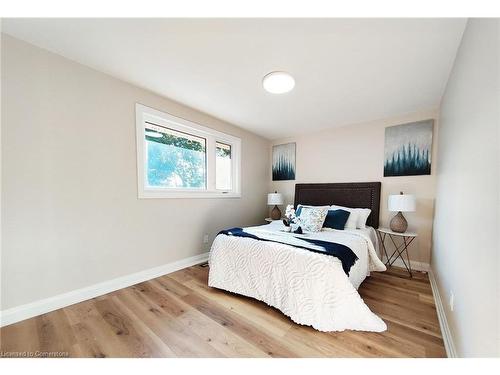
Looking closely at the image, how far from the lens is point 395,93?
224 cm

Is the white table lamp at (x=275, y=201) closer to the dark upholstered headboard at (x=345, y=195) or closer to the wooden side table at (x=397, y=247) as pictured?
the dark upholstered headboard at (x=345, y=195)

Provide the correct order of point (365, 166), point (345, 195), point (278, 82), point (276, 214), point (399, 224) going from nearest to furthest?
point (278, 82) < point (399, 224) < point (365, 166) < point (345, 195) < point (276, 214)

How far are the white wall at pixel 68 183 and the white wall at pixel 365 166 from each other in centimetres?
254

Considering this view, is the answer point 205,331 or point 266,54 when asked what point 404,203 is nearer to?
point 266,54

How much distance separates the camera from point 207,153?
123 inches

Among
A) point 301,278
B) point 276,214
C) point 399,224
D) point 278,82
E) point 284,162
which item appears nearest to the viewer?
point 301,278

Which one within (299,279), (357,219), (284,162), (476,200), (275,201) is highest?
(284,162)

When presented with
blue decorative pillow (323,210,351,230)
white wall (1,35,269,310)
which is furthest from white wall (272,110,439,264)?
white wall (1,35,269,310)

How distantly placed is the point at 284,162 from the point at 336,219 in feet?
5.84

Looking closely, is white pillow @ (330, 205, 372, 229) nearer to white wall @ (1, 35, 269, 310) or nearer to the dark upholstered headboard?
the dark upholstered headboard

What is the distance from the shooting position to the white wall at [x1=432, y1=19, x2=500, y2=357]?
0.81m

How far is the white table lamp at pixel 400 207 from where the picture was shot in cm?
237

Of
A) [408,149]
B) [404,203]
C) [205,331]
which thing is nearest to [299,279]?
[205,331]
